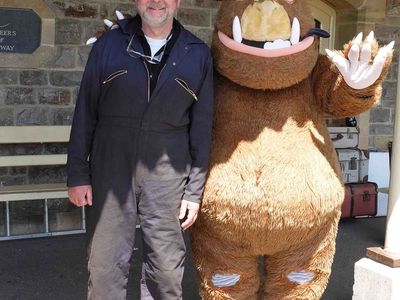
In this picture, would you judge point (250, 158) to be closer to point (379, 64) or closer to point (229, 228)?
point (229, 228)

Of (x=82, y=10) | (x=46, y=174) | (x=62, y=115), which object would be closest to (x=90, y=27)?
(x=82, y=10)

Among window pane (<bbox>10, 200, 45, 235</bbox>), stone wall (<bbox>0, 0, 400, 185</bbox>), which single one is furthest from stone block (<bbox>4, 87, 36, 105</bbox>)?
window pane (<bbox>10, 200, 45, 235</bbox>)

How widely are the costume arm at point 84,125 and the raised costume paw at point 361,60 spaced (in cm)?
103

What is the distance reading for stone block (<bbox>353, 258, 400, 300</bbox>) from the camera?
10.9ft

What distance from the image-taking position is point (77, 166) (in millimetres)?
2488

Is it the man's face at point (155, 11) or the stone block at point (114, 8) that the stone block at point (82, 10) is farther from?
the man's face at point (155, 11)

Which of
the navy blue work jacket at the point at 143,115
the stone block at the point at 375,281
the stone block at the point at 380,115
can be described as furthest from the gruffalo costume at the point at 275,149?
the stone block at the point at 380,115

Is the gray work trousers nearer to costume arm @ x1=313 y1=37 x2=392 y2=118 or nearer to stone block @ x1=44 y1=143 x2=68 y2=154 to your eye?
costume arm @ x1=313 y1=37 x2=392 y2=118

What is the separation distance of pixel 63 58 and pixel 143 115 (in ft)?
10.1

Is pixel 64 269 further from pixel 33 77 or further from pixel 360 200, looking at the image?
pixel 360 200

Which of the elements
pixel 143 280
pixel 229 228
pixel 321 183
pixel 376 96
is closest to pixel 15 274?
pixel 143 280

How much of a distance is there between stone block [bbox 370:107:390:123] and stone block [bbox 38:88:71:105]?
3.52 meters

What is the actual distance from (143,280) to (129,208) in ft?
1.25

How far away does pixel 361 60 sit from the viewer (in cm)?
237
